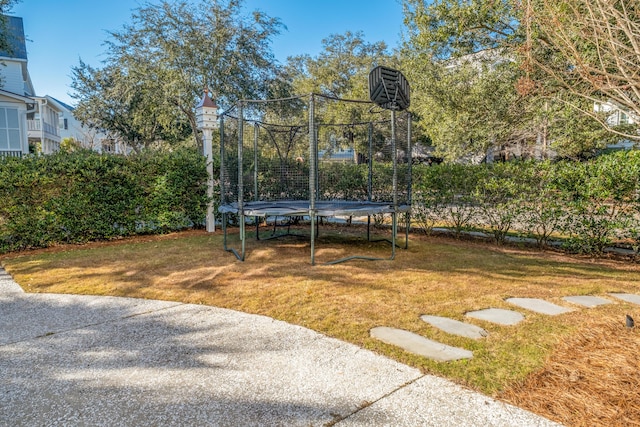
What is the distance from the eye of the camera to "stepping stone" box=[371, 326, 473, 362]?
226 centimetres

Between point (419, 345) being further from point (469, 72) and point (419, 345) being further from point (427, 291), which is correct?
point (469, 72)

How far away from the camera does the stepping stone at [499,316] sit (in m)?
2.80

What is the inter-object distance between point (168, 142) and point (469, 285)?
16.6 metres

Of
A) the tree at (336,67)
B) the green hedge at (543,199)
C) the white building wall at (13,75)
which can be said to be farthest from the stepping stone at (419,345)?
the white building wall at (13,75)

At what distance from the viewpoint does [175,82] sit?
1165 centimetres

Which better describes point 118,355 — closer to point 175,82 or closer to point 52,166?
point 52,166

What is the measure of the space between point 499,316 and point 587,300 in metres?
0.95

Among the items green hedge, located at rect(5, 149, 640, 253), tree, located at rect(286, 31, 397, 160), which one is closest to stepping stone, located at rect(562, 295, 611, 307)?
green hedge, located at rect(5, 149, 640, 253)

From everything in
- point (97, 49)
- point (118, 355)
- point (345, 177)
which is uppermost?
point (97, 49)

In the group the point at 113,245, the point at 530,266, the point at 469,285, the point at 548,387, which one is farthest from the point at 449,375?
the point at 113,245

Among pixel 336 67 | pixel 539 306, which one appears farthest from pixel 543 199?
pixel 336 67

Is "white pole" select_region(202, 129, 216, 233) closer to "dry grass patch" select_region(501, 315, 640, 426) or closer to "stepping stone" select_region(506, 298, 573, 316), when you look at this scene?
"stepping stone" select_region(506, 298, 573, 316)

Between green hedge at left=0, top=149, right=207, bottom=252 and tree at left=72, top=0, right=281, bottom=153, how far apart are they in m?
6.27

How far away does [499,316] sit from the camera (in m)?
2.90
